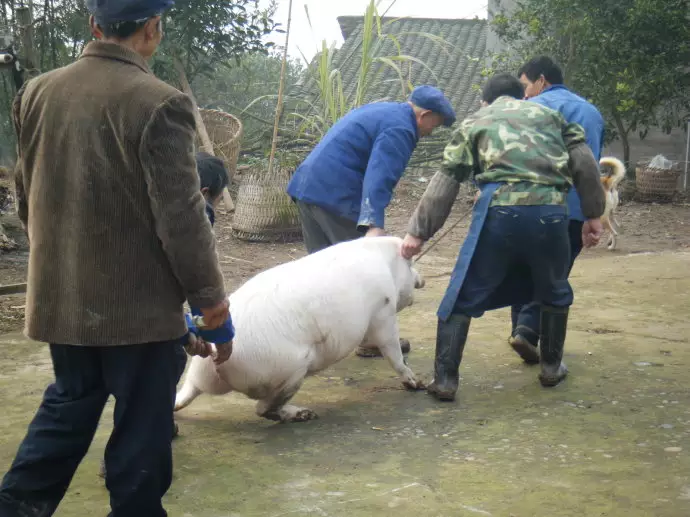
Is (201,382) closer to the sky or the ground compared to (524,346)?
closer to the sky

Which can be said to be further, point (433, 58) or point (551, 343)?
point (433, 58)

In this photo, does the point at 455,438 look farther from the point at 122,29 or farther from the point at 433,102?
the point at 122,29

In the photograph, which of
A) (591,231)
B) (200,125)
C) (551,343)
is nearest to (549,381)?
(551,343)

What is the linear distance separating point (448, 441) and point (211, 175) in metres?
1.51

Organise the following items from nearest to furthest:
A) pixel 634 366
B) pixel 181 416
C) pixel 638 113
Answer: pixel 181 416, pixel 634 366, pixel 638 113

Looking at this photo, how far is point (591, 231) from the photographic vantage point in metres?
4.88

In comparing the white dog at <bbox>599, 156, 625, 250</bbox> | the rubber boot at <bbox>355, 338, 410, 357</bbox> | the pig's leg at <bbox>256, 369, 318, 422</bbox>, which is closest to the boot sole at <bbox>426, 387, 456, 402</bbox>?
the pig's leg at <bbox>256, 369, 318, 422</bbox>

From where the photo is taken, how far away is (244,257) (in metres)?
9.09

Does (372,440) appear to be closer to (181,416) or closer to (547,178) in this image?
(181,416)

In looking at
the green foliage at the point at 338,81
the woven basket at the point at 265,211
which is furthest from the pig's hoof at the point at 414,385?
the woven basket at the point at 265,211

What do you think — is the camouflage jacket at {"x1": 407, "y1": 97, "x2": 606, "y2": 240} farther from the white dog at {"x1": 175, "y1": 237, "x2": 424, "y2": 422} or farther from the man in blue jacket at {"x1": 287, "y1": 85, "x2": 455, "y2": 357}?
the man in blue jacket at {"x1": 287, "y1": 85, "x2": 455, "y2": 357}

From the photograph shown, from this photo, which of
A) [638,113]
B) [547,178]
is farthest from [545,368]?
[638,113]

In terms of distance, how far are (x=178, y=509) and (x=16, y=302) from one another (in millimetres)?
4047

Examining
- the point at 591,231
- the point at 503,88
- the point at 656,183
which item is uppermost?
the point at 503,88
